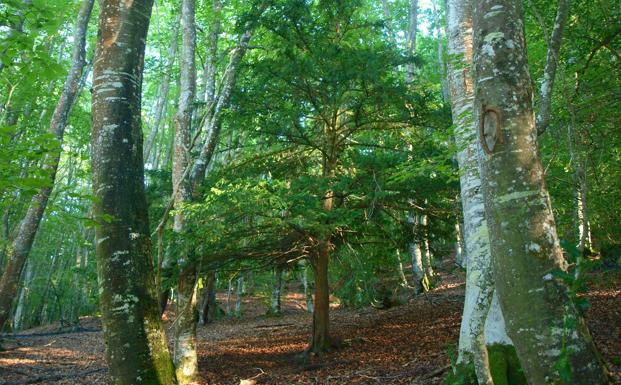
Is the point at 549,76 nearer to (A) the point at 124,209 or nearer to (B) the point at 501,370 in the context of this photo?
(B) the point at 501,370

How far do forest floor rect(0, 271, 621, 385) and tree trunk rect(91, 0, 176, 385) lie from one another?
160 inches

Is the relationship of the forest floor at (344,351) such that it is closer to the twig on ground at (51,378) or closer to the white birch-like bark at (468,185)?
the twig on ground at (51,378)

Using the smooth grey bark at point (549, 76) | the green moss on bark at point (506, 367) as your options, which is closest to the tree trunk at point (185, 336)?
the green moss on bark at point (506, 367)

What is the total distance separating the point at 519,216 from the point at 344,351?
26.6 ft

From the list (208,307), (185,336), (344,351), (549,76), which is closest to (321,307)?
(344,351)

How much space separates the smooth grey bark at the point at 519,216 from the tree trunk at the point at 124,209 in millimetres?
2402

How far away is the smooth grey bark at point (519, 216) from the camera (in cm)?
199

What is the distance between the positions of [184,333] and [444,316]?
5.91 metres

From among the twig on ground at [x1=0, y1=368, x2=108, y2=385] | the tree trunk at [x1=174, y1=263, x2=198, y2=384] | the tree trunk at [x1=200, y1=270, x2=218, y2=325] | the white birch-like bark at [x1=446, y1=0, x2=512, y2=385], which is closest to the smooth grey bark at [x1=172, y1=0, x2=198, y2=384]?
the tree trunk at [x1=174, y1=263, x2=198, y2=384]

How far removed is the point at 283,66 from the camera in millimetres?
7836

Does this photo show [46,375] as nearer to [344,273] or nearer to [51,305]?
[344,273]

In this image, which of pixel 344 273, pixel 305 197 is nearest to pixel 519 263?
pixel 305 197

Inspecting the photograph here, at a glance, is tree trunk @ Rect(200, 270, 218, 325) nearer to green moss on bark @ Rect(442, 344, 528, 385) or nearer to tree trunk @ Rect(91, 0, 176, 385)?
green moss on bark @ Rect(442, 344, 528, 385)

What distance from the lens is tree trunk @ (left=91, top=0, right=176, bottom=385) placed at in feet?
10.4
